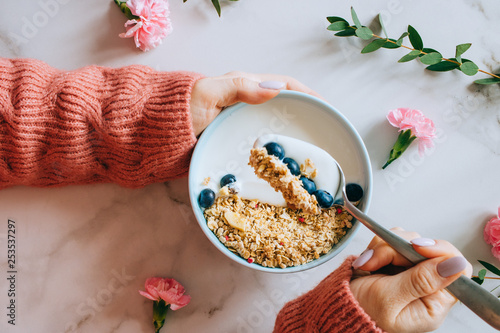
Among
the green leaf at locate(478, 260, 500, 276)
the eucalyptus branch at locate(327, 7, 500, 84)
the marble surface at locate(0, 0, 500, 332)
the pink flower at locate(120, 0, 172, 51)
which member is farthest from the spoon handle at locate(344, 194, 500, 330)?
the pink flower at locate(120, 0, 172, 51)

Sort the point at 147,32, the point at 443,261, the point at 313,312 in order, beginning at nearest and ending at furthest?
the point at 443,261
the point at 313,312
the point at 147,32

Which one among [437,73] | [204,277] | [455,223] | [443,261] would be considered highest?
[437,73]

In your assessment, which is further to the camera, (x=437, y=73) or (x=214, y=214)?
(x=437, y=73)

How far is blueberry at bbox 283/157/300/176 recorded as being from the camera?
0.83 m

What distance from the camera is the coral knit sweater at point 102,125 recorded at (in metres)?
0.79

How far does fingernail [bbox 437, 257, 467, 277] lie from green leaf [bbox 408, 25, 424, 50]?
55 cm

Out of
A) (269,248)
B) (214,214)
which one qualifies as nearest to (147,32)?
(214,214)

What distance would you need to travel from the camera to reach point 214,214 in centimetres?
81

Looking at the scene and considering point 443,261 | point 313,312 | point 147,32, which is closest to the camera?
point 443,261

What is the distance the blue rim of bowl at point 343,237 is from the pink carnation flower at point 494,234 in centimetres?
37

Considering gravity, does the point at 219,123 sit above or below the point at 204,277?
above

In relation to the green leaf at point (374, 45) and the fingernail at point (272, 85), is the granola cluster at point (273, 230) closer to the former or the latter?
the fingernail at point (272, 85)

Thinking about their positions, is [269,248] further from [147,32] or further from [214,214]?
[147,32]

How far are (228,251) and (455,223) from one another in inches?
23.1
